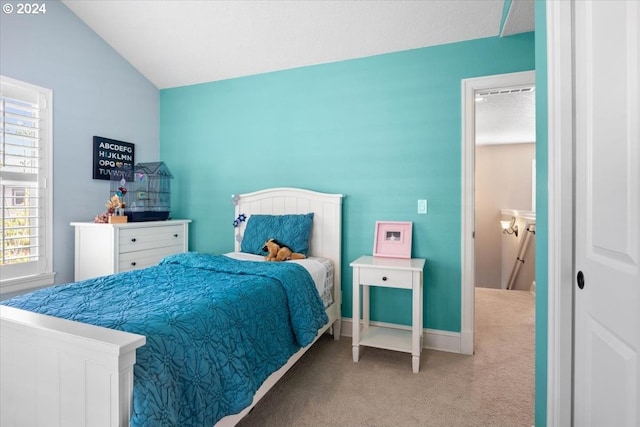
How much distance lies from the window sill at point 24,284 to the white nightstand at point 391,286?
2.49 metres

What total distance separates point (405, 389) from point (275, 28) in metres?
2.82

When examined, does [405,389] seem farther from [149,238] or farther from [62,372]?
[149,238]


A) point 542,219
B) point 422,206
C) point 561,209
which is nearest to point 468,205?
point 422,206

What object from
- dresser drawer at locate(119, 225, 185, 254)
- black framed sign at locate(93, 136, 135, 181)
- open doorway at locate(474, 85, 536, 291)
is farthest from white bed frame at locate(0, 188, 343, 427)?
open doorway at locate(474, 85, 536, 291)

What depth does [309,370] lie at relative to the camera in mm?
2232

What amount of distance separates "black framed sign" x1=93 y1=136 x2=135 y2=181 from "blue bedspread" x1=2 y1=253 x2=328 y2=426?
1539mm

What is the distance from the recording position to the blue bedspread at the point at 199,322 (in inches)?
43.1

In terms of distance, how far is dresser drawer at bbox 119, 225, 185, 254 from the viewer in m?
2.78

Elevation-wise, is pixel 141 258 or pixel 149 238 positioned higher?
pixel 149 238

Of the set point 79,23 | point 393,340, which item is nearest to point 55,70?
point 79,23

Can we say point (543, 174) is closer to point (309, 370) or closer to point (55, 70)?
point (309, 370)

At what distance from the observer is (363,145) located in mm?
2816

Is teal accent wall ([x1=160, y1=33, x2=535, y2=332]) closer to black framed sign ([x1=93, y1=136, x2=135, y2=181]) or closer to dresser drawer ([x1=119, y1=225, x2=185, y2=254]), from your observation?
dresser drawer ([x1=119, y1=225, x2=185, y2=254])

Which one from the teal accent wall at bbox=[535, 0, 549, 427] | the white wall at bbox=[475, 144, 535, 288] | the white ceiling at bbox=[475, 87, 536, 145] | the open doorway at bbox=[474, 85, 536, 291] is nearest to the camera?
the teal accent wall at bbox=[535, 0, 549, 427]
